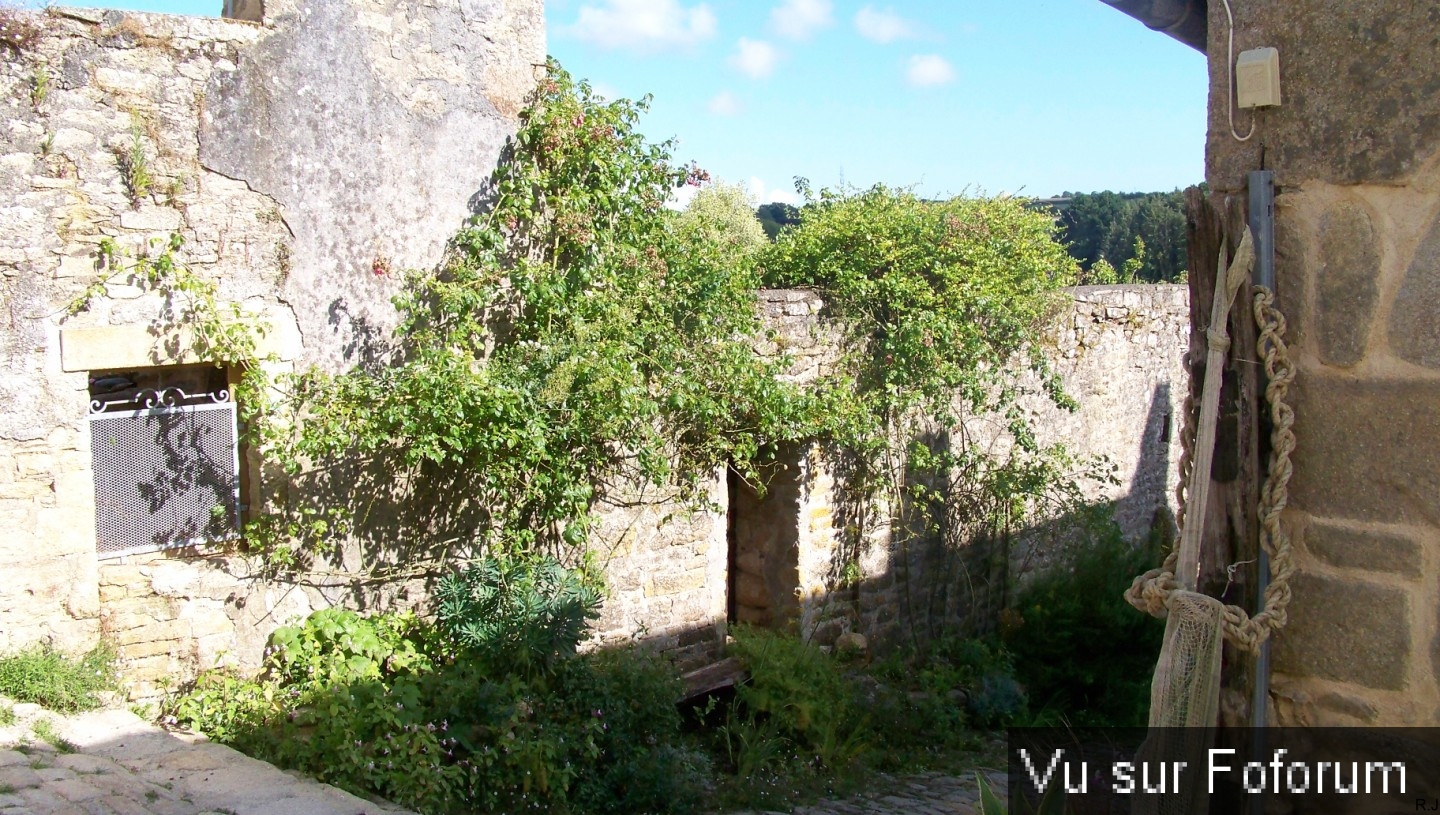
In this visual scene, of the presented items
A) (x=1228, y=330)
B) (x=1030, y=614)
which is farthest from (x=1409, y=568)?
(x=1030, y=614)

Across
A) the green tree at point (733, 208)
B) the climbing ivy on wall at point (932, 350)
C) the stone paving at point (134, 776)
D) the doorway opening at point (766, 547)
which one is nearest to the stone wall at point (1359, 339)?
the stone paving at point (134, 776)

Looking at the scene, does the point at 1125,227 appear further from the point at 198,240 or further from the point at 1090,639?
the point at 198,240

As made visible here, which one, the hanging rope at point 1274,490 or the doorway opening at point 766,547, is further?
the doorway opening at point 766,547

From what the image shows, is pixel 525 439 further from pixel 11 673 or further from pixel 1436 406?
pixel 1436 406

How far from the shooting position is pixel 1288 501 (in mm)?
2184

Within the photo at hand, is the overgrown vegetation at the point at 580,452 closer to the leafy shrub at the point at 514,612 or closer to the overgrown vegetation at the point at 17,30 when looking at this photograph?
the leafy shrub at the point at 514,612

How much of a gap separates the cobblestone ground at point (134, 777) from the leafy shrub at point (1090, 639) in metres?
5.26

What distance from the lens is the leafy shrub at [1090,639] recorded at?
8.02 m

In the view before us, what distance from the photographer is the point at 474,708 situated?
558 cm

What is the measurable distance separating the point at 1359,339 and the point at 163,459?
17.3 ft

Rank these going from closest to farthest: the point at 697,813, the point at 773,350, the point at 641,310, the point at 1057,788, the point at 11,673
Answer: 1. the point at 1057,788
2. the point at 11,673
3. the point at 697,813
4. the point at 641,310
5. the point at 773,350

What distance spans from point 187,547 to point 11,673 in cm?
97

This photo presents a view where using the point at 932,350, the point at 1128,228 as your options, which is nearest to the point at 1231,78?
the point at 932,350

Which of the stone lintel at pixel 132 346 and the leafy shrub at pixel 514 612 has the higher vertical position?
the stone lintel at pixel 132 346
